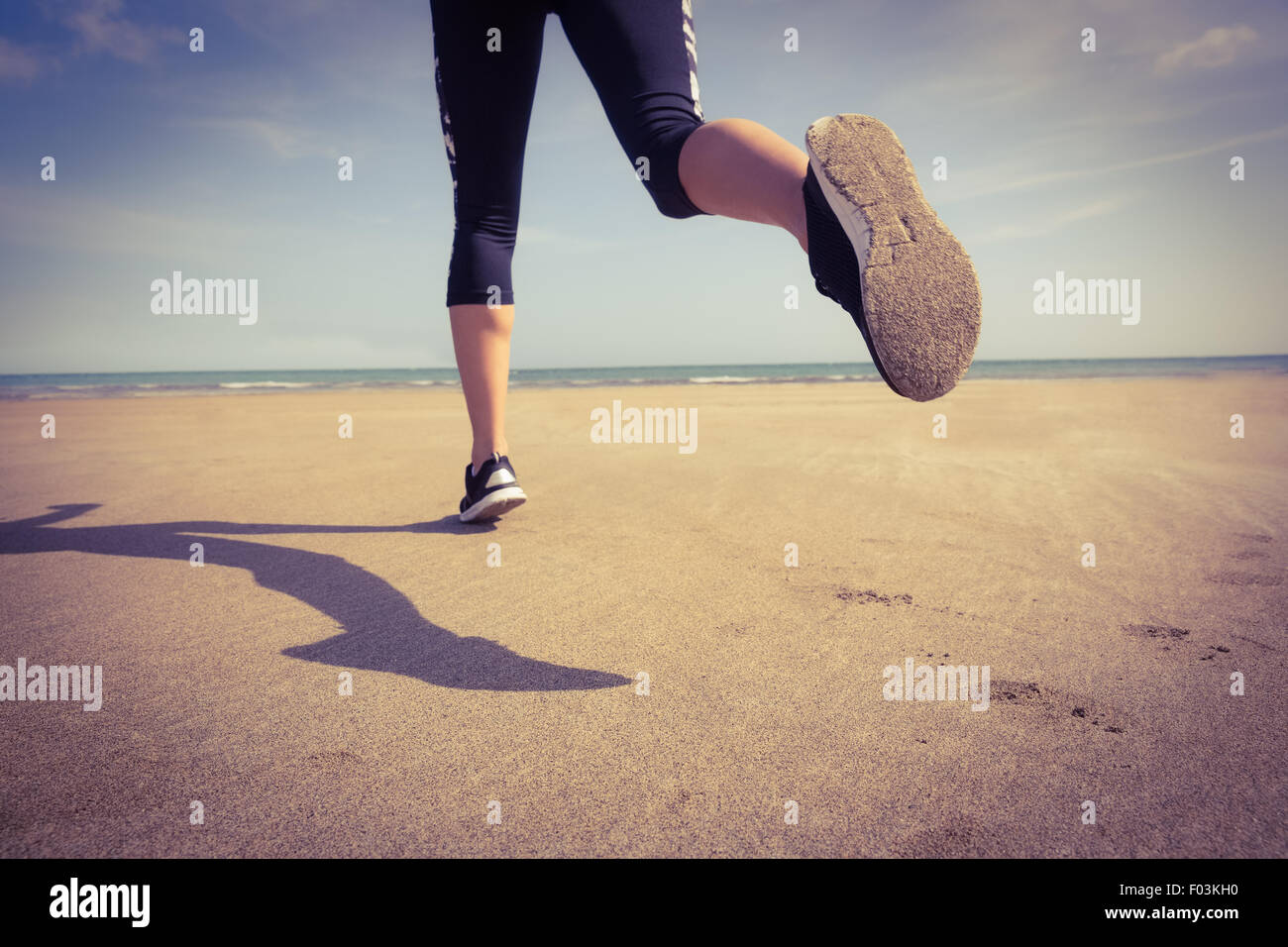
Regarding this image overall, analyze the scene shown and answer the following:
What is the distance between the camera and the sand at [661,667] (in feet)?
2.70

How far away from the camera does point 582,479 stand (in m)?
3.04

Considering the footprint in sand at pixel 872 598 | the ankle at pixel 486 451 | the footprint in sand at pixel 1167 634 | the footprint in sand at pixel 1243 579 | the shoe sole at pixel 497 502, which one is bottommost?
the footprint in sand at pixel 1167 634

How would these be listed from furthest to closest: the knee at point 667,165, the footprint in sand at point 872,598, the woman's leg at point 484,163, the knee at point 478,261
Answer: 1. the knee at point 478,261
2. the woman's leg at point 484,163
3. the footprint in sand at point 872,598
4. the knee at point 667,165

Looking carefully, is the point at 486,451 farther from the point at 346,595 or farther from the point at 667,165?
the point at 667,165

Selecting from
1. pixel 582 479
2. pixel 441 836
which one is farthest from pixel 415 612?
pixel 582 479

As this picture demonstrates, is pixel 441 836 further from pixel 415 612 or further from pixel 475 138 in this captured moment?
pixel 475 138

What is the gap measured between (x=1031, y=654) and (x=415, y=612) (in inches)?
47.3

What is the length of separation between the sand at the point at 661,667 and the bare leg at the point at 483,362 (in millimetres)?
330

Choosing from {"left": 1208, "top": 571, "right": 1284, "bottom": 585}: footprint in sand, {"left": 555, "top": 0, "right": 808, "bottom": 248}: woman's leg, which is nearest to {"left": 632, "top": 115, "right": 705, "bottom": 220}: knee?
{"left": 555, "top": 0, "right": 808, "bottom": 248}: woman's leg

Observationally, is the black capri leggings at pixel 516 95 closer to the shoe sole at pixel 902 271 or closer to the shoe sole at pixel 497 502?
the shoe sole at pixel 902 271

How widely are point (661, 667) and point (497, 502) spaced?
969mm

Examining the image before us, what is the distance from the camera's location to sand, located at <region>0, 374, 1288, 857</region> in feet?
2.70

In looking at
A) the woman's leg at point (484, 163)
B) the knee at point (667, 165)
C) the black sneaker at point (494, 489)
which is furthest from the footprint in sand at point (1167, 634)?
the woman's leg at point (484, 163)

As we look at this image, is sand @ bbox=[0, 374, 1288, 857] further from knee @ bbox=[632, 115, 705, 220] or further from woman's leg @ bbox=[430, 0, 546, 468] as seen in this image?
knee @ bbox=[632, 115, 705, 220]
